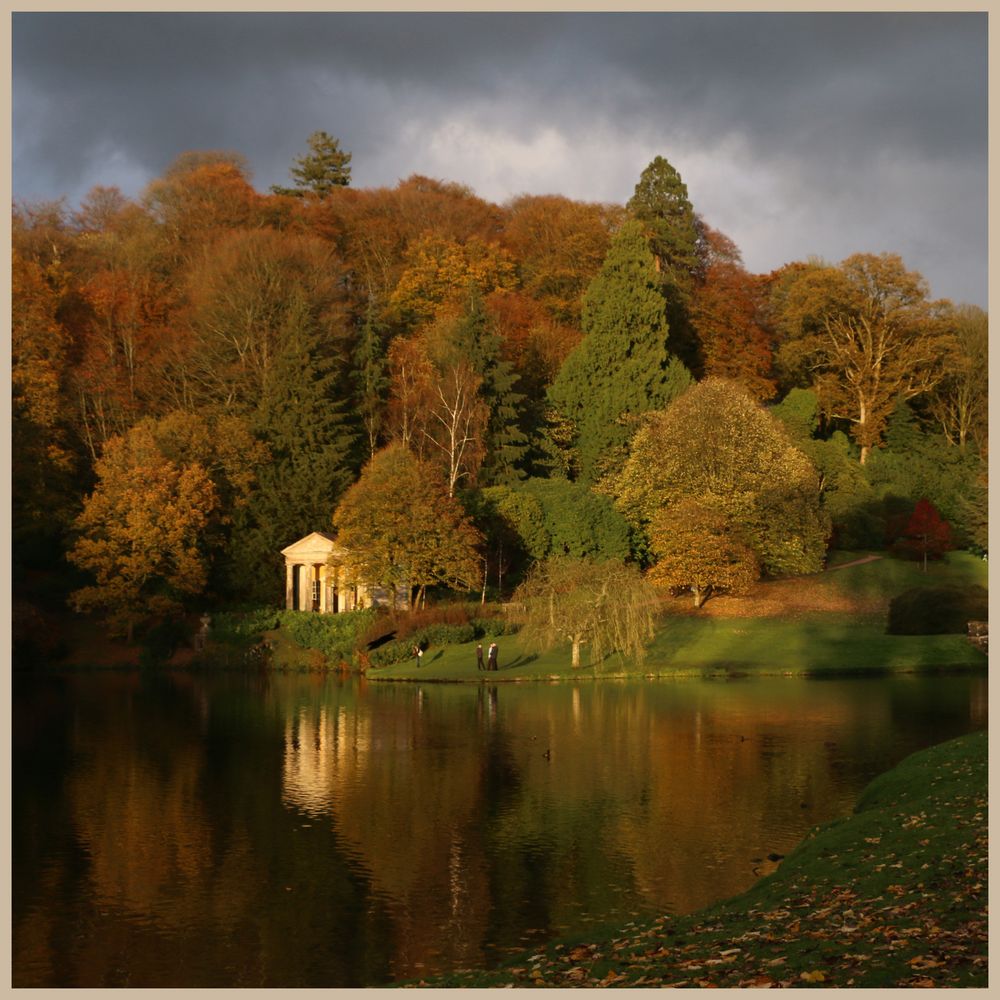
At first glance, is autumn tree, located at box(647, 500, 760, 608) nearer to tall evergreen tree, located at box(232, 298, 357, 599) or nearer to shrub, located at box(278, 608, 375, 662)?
shrub, located at box(278, 608, 375, 662)

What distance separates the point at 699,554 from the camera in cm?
6147

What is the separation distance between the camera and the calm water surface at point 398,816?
1880 cm

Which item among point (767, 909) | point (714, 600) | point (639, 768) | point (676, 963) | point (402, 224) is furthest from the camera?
point (402, 224)

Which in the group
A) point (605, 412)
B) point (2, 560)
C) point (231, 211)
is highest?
point (231, 211)

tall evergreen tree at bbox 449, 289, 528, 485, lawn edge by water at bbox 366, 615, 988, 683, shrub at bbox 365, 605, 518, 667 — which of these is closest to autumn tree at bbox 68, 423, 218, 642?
shrub at bbox 365, 605, 518, 667

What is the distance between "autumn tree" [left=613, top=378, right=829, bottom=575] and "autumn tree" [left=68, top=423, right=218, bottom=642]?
2320 centimetres

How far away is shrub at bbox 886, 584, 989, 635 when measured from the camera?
2258 inches

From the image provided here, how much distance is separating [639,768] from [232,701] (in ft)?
68.8

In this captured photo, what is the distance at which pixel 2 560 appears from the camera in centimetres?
1975

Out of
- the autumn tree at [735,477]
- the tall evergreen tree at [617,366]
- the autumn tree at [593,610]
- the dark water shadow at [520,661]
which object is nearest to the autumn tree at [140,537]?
the dark water shadow at [520,661]

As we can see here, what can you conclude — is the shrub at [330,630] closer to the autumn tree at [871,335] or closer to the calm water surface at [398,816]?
the calm water surface at [398,816]

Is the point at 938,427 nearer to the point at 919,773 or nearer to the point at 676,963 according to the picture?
the point at 919,773

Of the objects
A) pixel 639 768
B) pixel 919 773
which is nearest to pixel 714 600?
pixel 639 768

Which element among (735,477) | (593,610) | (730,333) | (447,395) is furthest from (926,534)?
(593,610)
